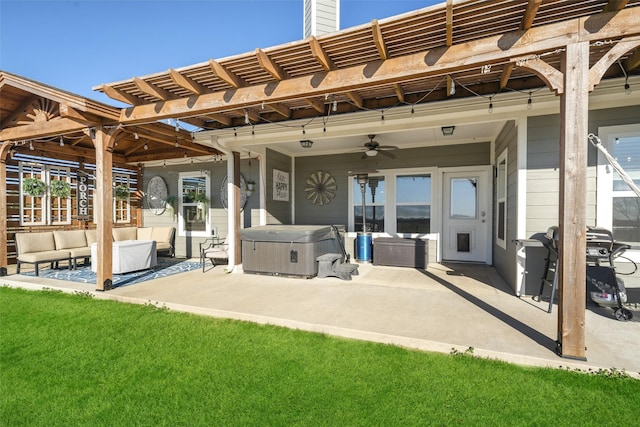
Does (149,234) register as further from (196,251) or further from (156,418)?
(156,418)

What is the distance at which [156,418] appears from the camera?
1699 millimetres

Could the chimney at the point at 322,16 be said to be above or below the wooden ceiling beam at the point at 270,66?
above

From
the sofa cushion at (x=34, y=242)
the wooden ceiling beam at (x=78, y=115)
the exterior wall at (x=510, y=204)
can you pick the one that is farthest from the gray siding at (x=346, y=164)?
the sofa cushion at (x=34, y=242)

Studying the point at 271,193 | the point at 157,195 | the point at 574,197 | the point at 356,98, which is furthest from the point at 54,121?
the point at 574,197

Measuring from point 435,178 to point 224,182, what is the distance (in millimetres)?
4783

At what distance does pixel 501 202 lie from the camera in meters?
5.01

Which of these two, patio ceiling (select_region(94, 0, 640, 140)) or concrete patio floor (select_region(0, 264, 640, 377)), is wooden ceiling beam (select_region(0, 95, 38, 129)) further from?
concrete patio floor (select_region(0, 264, 640, 377))

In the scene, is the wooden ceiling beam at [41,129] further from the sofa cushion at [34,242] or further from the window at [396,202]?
the window at [396,202]

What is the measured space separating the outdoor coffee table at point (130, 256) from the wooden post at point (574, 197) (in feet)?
20.3

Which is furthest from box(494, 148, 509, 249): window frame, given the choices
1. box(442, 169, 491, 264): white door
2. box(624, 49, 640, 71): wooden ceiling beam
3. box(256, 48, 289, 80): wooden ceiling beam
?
box(256, 48, 289, 80): wooden ceiling beam

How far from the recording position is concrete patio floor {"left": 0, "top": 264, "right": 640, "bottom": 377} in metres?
2.41

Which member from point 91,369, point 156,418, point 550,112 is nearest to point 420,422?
point 156,418

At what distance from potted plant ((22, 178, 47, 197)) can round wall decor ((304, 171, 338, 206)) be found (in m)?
5.82

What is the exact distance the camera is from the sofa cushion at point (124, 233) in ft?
22.9
